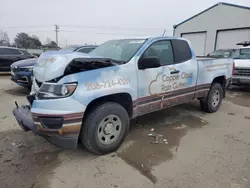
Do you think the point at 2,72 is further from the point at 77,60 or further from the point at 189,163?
the point at 189,163

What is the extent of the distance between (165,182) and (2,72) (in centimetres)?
1178

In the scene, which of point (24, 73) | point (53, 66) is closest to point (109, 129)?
point (53, 66)

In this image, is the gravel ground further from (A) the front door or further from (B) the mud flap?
(A) the front door

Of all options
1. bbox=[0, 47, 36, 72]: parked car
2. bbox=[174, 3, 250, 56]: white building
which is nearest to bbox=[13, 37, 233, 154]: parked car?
bbox=[0, 47, 36, 72]: parked car

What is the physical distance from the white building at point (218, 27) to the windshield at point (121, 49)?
15.6 meters

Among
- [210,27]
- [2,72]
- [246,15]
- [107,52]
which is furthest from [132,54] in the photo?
[210,27]

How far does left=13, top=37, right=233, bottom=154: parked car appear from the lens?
105 inches

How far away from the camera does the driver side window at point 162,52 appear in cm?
376

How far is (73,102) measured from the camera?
264 centimetres

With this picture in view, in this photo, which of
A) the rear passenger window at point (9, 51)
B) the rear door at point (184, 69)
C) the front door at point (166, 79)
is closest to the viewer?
the front door at point (166, 79)

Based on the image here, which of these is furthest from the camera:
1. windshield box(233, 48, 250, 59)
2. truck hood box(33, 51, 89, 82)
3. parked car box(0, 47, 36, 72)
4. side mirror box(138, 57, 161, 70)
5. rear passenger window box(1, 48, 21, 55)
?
rear passenger window box(1, 48, 21, 55)

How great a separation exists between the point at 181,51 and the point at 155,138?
185cm

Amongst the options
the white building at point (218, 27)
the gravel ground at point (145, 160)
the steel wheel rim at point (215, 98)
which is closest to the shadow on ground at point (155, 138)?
the gravel ground at point (145, 160)

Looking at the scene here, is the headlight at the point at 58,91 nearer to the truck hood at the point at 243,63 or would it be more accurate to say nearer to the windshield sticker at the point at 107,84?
the windshield sticker at the point at 107,84
